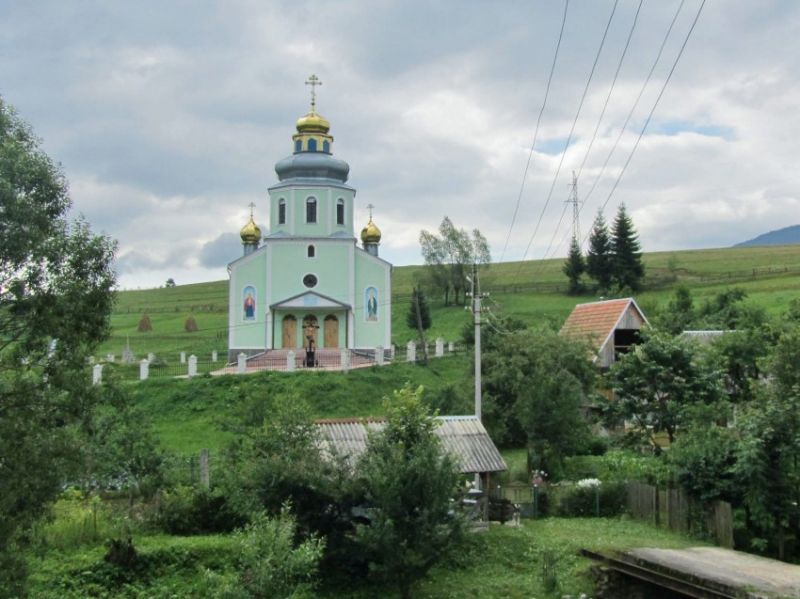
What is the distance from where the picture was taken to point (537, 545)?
18.8 m

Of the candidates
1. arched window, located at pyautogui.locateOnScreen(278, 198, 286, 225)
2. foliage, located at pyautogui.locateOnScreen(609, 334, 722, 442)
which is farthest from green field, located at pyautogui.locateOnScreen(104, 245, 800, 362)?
foliage, located at pyautogui.locateOnScreen(609, 334, 722, 442)

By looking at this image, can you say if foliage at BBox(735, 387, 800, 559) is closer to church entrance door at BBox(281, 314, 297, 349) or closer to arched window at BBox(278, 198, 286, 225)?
church entrance door at BBox(281, 314, 297, 349)

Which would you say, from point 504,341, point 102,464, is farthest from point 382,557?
point 504,341

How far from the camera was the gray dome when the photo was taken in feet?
160

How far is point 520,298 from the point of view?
71938mm

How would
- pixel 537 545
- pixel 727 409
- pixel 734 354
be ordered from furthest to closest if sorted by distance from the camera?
pixel 734 354 < pixel 727 409 < pixel 537 545

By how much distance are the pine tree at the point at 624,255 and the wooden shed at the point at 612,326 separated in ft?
91.6

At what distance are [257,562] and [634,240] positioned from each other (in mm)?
55530

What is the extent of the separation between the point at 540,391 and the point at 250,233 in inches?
1139

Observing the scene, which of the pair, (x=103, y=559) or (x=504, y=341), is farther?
(x=504, y=341)

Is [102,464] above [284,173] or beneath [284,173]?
beneath

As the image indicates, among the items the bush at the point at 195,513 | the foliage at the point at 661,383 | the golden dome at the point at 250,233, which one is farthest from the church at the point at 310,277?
the bush at the point at 195,513

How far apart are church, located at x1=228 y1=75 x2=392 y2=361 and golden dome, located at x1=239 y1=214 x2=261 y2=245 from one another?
10.4 feet

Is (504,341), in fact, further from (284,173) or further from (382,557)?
(284,173)
